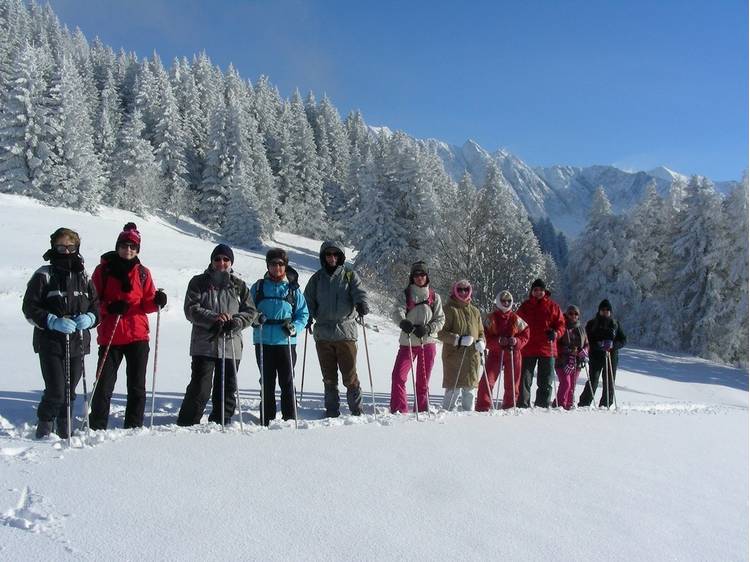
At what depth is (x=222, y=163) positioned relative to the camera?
5009cm

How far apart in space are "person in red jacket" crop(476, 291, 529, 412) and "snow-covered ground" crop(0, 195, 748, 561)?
48.1 inches

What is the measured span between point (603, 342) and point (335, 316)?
574 centimetres

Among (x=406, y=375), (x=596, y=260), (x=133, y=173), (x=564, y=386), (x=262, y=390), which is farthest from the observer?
(x=133, y=173)

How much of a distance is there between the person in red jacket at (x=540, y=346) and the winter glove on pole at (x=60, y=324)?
6031mm

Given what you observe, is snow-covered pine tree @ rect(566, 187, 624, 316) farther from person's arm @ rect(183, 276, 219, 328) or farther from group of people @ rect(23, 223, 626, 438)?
person's arm @ rect(183, 276, 219, 328)

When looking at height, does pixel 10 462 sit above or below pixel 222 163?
below

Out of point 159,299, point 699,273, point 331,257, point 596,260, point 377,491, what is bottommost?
point 377,491

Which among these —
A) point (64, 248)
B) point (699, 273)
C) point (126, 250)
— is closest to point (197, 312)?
point (126, 250)

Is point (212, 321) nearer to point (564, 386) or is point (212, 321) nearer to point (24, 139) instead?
point (564, 386)

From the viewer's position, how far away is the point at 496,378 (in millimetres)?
7668

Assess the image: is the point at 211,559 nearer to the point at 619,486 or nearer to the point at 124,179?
the point at 619,486

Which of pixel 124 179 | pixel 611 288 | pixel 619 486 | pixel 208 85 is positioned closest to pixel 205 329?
pixel 619 486

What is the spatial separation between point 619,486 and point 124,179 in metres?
50.4

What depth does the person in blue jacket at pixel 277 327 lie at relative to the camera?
580cm
